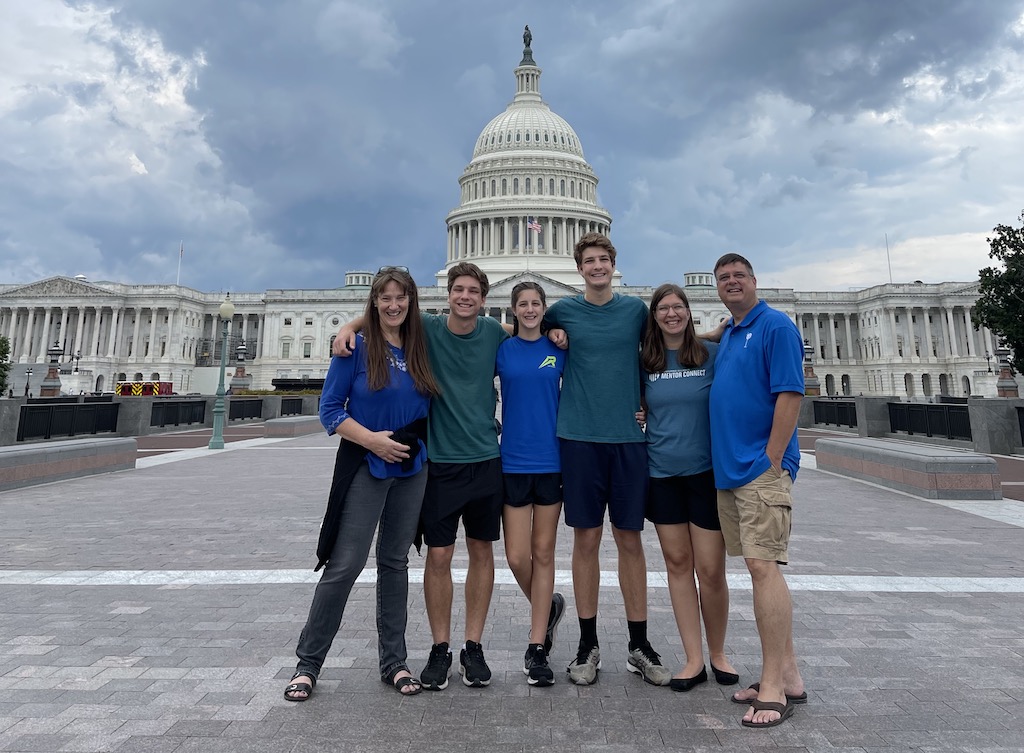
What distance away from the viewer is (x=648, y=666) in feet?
12.4

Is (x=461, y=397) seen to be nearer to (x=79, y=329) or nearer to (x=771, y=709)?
(x=771, y=709)

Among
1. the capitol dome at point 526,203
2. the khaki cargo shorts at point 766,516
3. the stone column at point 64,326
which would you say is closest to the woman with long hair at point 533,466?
the khaki cargo shorts at point 766,516

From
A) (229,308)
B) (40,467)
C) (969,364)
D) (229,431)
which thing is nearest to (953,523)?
(40,467)

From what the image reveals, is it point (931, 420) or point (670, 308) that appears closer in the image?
point (670, 308)

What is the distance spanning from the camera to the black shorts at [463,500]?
388 centimetres

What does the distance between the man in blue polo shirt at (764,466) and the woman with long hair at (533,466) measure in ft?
3.52

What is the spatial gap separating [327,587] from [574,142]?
361 feet

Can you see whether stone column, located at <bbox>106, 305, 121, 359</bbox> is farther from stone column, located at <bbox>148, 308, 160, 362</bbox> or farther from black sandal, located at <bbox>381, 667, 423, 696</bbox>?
black sandal, located at <bbox>381, 667, 423, 696</bbox>

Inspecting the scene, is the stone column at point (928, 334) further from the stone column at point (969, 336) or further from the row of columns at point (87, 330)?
the row of columns at point (87, 330)

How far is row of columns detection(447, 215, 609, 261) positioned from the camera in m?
95.1

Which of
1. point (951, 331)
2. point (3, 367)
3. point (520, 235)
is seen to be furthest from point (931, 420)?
point (951, 331)

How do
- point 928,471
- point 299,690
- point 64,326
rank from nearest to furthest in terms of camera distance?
point 299,690
point 928,471
point 64,326

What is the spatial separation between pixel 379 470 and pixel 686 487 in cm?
202

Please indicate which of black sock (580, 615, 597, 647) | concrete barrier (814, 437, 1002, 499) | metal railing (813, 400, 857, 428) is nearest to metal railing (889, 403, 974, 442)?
metal railing (813, 400, 857, 428)
